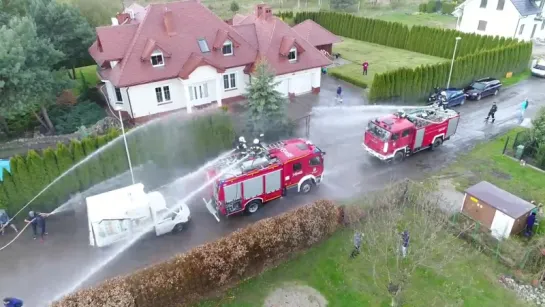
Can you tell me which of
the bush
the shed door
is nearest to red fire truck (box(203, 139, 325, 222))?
the shed door

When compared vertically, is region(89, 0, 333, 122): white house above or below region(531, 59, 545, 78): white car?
above

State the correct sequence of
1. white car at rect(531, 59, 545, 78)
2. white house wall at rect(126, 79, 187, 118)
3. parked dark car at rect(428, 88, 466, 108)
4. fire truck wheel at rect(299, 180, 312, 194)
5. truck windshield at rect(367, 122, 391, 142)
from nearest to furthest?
fire truck wheel at rect(299, 180, 312, 194)
truck windshield at rect(367, 122, 391, 142)
white house wall at rect(126, 79, 187, 118)
parked dark car at rect(428, 88, 466, 108)
white car at rect(531, 59, 545, 78)

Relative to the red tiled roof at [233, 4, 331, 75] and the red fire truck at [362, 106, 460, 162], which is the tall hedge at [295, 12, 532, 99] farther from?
the red fire truck at [362, 106, 460, 162]

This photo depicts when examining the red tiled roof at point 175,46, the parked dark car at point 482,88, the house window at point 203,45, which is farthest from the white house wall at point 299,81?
the parked dark car at point 482,88

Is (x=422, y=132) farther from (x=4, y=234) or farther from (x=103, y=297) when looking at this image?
(x=4, y=234)

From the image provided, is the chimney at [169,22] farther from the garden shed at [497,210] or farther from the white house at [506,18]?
the white house at [506,18]

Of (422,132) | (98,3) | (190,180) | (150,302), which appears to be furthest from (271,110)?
(98,3)
